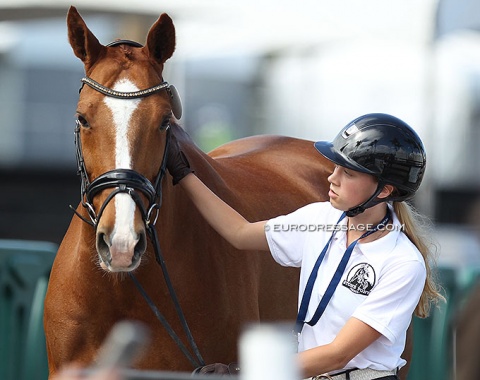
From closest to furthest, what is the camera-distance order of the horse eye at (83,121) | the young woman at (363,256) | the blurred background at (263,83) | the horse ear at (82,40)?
1. the young woman at (363,256)
2. the horse eye at (83,121)
3. the horse ear at (82,40)
4. the blurred background at (263,83)

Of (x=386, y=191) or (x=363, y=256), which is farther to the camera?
(x=386, y=191)

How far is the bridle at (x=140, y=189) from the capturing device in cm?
382

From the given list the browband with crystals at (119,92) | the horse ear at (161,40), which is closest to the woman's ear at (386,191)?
the browband with crystals at (119,92)

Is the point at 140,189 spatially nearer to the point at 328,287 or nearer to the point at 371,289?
the point at 328,287

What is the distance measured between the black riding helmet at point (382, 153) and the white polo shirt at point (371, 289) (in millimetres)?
155

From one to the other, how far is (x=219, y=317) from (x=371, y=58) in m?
14.3

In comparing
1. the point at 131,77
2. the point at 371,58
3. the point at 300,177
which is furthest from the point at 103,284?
the point at 371,58

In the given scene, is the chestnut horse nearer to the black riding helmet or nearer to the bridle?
the bridle

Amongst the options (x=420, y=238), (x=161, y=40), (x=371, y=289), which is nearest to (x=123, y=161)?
(x=161, y=40)

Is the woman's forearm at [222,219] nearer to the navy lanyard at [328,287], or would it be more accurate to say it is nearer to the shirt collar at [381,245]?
the navy lanyard at [328,287]

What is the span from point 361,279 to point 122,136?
1.12m

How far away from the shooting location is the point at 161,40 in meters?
4.34

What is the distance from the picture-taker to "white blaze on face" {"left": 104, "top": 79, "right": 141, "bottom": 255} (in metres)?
3.64

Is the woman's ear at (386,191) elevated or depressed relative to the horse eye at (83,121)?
depressed
